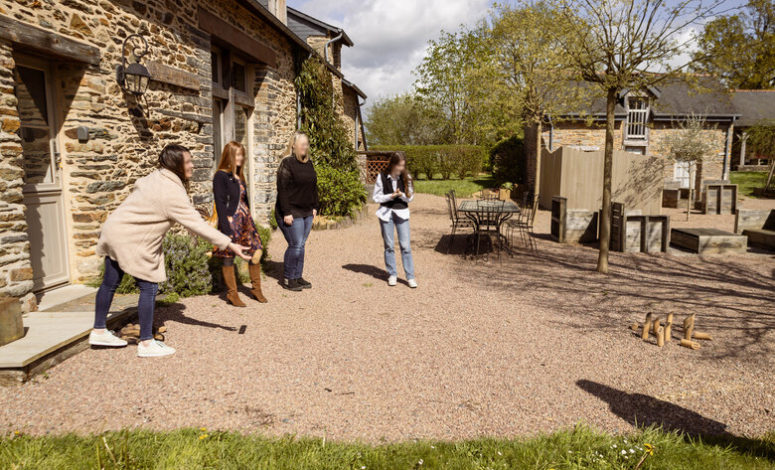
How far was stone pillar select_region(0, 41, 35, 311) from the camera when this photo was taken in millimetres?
4262

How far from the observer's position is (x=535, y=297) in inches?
245

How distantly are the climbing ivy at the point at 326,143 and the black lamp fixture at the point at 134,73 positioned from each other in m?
5.66

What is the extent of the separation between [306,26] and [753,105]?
2714 cm

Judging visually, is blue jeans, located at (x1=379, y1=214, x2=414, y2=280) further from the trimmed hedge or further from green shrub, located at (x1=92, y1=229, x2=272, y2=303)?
the trimmed hedge

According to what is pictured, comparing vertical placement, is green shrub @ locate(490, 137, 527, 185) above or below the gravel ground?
above

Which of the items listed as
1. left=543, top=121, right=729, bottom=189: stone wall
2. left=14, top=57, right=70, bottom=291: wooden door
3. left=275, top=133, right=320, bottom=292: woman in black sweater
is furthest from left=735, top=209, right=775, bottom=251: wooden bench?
A: left=14, top=57, right=70, bottom=291: wooden door

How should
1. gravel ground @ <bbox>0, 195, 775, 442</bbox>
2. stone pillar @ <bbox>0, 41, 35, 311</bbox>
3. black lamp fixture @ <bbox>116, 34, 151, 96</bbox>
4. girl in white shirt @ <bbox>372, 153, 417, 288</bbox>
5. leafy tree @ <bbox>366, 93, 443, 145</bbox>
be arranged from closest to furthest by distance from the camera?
1. gravel ground @ <bbox>0, 195, 775, 442</bbox>
2. stone pillar @ <bbox>0, 41, 35, 311</bbox>
3. black lamp fixture @ <bbox>116, 34, 151, 96</bbox>
4. girl in white shirt @ <bbox>372, 153, 417, 288</bbox>
5. leafy tree @ <bbox>366, 93, 443, 145</bbox>

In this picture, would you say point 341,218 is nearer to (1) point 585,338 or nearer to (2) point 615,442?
(1) point 585,338

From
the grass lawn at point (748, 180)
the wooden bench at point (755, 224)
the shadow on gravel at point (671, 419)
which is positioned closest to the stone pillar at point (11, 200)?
the shadow on gravel at point (671, 419)

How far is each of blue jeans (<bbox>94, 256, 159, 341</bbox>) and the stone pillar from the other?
1016mm

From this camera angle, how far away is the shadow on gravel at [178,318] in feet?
16.0

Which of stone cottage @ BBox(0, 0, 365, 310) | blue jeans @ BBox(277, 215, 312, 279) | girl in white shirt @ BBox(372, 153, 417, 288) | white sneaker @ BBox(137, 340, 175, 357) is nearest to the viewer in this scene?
white sneaker @ BBox(137, 340, 175, 357)

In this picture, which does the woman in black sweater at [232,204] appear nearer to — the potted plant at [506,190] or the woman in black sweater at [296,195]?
the woman in black sweater at [296,195]

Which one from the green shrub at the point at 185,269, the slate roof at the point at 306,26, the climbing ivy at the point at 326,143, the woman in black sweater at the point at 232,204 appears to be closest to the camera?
the woman in black sweater at the point at 232,204
